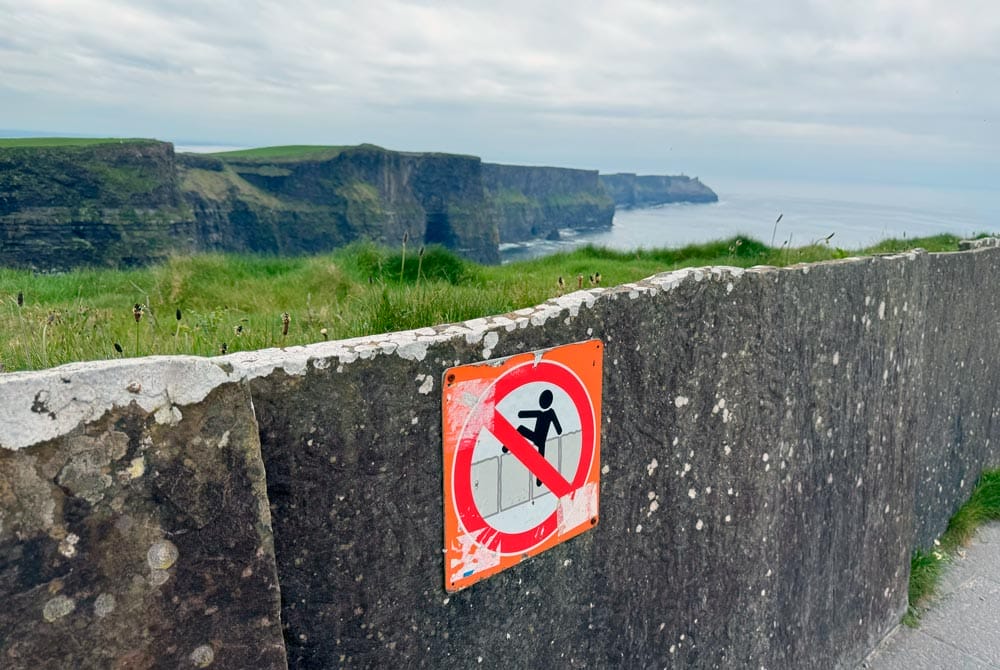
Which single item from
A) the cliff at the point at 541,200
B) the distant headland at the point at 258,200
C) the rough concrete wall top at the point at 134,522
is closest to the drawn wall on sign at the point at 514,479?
the rough concrete wall top at the point at 134,522

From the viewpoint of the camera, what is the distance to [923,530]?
4609mm

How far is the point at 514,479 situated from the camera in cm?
192

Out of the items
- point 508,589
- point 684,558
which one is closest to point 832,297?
point 684,558

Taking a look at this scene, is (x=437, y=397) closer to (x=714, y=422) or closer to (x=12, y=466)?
(x=12, y=466)

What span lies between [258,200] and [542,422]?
86962mm

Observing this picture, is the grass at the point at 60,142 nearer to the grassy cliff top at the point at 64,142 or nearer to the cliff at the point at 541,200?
the grassy cliff top at the point at 64,142

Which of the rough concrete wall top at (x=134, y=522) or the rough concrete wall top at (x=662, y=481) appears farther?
the rough concrete wall top at (x=662, y=481)

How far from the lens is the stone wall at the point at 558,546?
1.19 meters

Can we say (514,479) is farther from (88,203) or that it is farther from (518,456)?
(88,203)

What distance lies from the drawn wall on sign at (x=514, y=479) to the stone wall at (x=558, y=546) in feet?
0.47

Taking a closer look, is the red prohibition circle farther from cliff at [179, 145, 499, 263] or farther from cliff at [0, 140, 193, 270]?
cliff at [179, 145, 499, 263]

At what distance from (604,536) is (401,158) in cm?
9962

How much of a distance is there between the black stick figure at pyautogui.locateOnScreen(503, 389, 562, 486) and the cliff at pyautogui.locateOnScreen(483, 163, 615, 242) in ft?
358

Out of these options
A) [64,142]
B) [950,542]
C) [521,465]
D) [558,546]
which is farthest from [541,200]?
[521,465]
